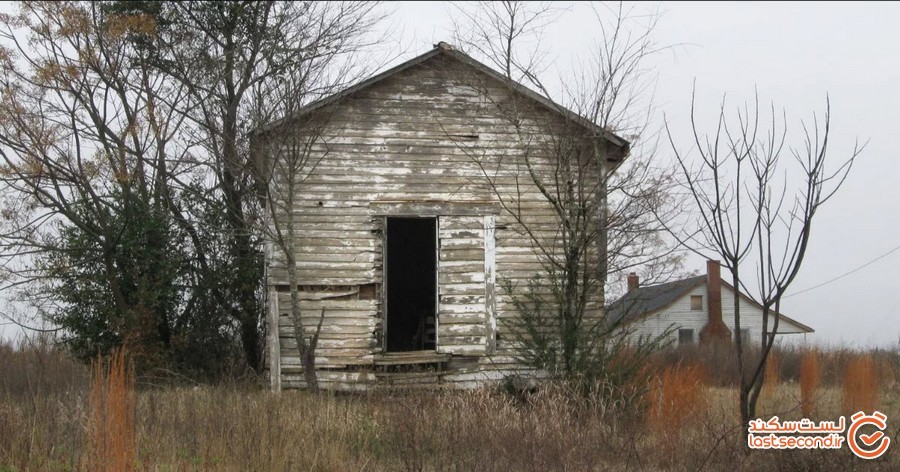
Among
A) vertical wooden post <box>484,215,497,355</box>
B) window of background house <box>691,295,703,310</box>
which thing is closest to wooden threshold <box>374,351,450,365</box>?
vertical wooden post <box>484,215,497,355</box>

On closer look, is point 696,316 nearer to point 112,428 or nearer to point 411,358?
point 411,358

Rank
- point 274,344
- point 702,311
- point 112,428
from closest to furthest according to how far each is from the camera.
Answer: point 112,428
point 274,344
point 702,311

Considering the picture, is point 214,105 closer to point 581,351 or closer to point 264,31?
point 264,31

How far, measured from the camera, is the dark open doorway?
1928cm

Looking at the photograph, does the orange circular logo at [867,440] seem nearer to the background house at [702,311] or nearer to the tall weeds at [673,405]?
A: the tall weeds at [673,405]

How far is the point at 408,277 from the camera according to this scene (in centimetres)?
2014

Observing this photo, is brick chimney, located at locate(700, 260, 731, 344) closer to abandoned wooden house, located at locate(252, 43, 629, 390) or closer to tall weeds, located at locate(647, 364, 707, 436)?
abandoned wooden house, located at locate(252, 43, 629, 390)

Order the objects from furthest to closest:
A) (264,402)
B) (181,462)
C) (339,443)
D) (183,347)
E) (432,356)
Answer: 1. (183,347)
2. (432,356)
3. (264,402)
4. (339,443)
5. (181,462)

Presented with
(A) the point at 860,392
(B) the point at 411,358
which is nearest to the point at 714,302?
(A) the point at 860,392

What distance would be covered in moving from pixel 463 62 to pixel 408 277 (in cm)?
730

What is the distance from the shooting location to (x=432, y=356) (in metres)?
13.5

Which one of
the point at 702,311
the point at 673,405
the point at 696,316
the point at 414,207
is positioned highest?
the point at 414,207

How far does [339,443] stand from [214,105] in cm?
1055

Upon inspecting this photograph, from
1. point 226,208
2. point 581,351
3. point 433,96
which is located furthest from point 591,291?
point 226,208
